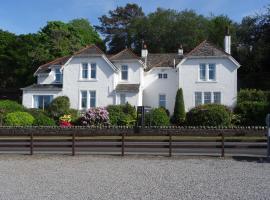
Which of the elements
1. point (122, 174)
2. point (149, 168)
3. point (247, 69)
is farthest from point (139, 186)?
point (247, 69)

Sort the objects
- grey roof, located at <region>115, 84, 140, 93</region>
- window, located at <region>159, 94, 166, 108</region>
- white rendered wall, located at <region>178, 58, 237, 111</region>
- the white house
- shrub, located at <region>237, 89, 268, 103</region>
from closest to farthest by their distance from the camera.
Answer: shrub, located at <region>237, 89, 268, 103</region> → white rendered wall, located at <region>178, 58, 237, 111</region> → the white house → grey roof, located at <region>115, 84, 140, 93</region> → window, located at <region>159, 94, 166, 108</region>

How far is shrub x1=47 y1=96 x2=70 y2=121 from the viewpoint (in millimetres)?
43406

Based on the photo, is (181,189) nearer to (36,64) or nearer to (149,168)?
(149,168)

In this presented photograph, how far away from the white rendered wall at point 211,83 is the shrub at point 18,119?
14.7 metres

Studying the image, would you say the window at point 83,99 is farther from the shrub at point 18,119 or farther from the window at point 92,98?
the shrub at point 18,119

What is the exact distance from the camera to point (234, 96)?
43531 millimetres

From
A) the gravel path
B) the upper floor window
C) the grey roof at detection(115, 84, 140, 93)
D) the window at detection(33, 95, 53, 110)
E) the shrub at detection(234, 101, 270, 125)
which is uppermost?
the upper floor window

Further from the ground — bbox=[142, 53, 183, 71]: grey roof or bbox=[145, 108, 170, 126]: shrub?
bbox=[142, 53, 183, 71]: grey roof

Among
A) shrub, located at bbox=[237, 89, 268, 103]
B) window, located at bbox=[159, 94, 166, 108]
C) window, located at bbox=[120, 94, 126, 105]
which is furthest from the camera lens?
window, located at bbox=[159, 94, 166, 108]

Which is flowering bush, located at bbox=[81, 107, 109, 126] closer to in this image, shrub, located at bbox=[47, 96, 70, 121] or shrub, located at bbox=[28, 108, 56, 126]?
shrub, located at bbox=[28, 108, 56, 126]

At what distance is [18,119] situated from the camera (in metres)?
39.3

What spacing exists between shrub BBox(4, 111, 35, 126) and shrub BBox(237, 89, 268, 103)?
18718mm

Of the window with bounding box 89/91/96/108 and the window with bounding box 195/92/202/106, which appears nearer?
the window with bounding box 195/92/202/106

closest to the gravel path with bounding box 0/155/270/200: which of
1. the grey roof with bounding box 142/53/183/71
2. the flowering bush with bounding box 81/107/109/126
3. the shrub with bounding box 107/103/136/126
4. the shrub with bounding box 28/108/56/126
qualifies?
the shrub with bounding box 28/108/56/126
